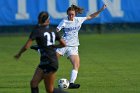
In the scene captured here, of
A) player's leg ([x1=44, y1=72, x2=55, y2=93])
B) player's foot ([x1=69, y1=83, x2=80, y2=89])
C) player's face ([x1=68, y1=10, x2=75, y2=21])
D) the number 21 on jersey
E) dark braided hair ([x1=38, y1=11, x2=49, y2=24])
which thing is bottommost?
player's foot ([x1=69, y1=83, x2=80, y2=89])

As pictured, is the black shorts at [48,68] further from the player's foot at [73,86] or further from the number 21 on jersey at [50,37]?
the player's foot at [73,86]

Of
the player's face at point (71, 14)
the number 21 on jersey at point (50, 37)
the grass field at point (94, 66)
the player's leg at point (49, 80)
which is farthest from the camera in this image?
the grass field at point (94, 66)

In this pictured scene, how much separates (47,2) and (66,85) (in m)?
19.2

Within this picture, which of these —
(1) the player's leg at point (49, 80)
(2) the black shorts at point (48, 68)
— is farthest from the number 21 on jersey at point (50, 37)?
(1) the player's leg at point (49, 80)

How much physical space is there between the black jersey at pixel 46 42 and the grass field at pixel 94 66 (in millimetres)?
2871

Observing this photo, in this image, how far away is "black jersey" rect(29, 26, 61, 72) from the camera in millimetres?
12828

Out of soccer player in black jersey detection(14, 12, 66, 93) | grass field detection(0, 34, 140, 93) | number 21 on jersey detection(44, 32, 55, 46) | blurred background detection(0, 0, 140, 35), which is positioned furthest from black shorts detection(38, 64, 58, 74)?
blurred background detection(0, 0, 140, 35)

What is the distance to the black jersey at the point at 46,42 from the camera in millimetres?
12828

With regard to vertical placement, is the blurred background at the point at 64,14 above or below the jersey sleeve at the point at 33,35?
below

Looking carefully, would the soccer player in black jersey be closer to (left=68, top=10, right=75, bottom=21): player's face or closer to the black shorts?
the black shorts

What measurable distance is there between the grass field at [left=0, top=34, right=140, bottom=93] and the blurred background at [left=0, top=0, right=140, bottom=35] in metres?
1.64

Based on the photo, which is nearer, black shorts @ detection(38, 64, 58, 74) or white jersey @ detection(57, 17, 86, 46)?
black shorts @ detection(38, 64, 58, 74)

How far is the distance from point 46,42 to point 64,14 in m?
22.0

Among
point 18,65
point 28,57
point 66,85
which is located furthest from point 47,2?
point 66,85
